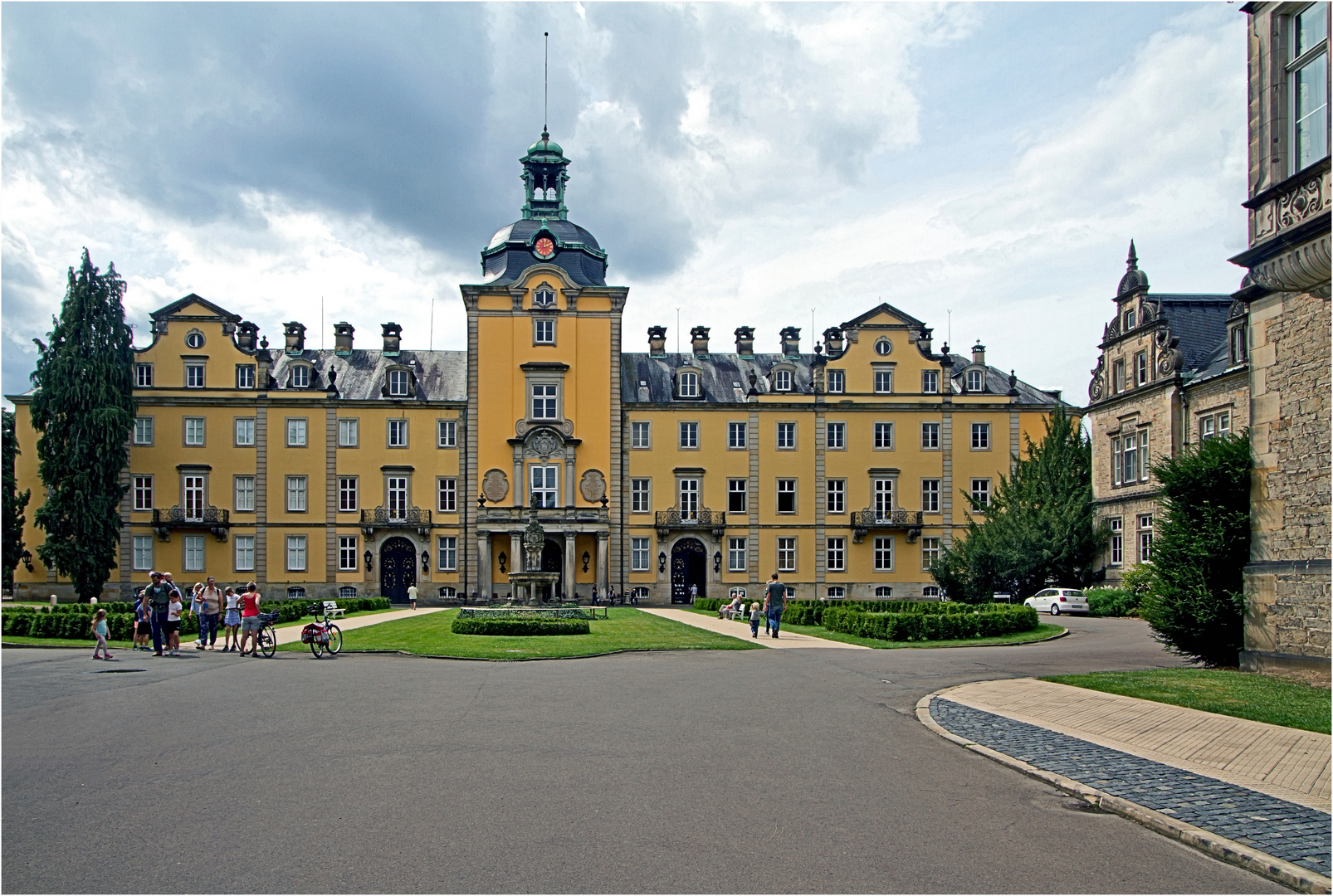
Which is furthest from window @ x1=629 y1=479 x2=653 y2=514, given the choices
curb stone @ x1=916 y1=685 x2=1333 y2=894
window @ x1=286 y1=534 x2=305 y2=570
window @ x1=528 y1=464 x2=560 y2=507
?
curb stone @ x1=916 y1=685 x2=1333 y2=894

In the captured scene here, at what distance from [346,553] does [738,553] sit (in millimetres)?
21336

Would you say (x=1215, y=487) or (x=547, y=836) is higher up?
(x=1215, y=487)

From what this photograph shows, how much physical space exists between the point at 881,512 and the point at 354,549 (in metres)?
28.9

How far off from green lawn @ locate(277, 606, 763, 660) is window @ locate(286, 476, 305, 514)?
24948 mm

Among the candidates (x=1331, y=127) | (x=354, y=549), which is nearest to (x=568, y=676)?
(x=1331, y=127)

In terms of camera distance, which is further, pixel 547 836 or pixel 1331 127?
pixel 1331 127

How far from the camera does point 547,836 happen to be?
7.91 meters

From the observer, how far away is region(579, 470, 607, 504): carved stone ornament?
57000 millimetres

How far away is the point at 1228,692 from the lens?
15.7m

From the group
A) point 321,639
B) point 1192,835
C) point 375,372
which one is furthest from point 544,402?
point 1192,835

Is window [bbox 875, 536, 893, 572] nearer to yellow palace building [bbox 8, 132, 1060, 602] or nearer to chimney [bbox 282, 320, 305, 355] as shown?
yellow palace building [bbox 8, 132, 1060, 602]

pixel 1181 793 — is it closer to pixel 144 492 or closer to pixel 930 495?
pixel 930 495

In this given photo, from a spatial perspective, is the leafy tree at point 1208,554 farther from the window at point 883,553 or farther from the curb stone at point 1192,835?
the window at point 883,553

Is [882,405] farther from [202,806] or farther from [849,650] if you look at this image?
[202,806]
